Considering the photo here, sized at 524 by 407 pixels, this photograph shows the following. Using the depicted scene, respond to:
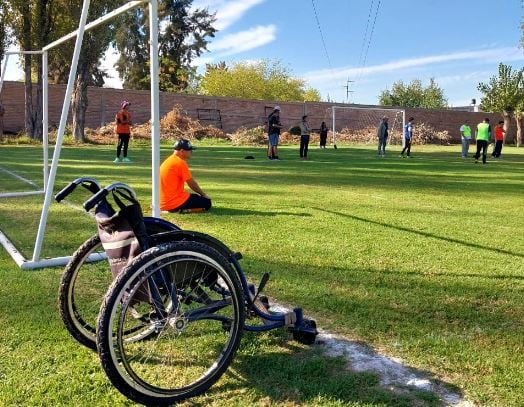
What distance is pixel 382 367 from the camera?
3.23 metres

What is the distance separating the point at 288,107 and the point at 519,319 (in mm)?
45132

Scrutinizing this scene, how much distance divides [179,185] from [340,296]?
4177 millimetres

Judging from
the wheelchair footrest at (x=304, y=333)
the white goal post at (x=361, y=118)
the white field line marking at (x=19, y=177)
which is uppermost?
the white goal post at (x=361, y=118)

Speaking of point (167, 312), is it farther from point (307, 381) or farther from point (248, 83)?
point (248, 83)

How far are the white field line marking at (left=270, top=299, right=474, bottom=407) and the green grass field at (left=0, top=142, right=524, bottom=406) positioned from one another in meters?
0.06

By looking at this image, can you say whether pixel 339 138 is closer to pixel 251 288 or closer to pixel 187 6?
pixel 187 6

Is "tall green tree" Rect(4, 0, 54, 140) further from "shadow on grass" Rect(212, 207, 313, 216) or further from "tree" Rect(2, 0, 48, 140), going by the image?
"shadow on grass" Rect(212, 207, 313, 216)

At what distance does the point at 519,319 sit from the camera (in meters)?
4.05

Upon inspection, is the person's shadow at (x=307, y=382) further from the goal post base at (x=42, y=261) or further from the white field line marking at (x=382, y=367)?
the goal post base at (x=42, y=261)

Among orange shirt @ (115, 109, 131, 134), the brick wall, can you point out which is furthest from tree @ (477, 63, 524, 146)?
orange shirt @ (115, 109, 131, 134)

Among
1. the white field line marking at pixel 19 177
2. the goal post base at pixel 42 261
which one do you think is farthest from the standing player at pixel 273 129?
the goal post base at pixel 42 261

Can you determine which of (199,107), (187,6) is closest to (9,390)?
(199,107)

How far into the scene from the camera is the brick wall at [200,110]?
117 ft

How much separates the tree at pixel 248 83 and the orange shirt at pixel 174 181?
62.9 metres
